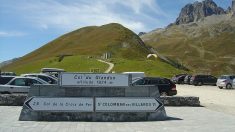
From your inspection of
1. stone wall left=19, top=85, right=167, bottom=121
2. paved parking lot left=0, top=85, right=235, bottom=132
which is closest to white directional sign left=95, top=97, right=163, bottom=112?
stone wall left=19, top=85, right=167, bottom=121

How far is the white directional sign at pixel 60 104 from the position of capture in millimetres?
20266

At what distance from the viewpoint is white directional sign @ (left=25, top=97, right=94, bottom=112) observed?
20.3 metres

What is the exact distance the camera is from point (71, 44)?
183 metres

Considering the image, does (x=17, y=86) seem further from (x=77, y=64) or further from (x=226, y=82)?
(x=77, y=64)

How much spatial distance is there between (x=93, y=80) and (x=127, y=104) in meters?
1.86

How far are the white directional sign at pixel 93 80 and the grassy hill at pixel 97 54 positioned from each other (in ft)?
215

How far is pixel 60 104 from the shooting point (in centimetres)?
2044

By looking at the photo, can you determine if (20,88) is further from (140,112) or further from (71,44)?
(71,44)

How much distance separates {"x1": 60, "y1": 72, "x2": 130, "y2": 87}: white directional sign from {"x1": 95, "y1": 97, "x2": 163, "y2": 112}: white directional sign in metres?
0.77

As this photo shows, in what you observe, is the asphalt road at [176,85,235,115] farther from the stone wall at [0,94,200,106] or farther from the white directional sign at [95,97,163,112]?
the white directional sign at [95,97,163,112]

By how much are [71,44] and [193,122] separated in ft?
542

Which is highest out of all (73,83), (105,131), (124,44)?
(124,44)

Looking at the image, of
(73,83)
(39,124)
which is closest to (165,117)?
(73,83)

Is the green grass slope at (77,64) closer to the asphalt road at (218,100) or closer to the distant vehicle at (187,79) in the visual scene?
the distant vehicle at (187,79)
